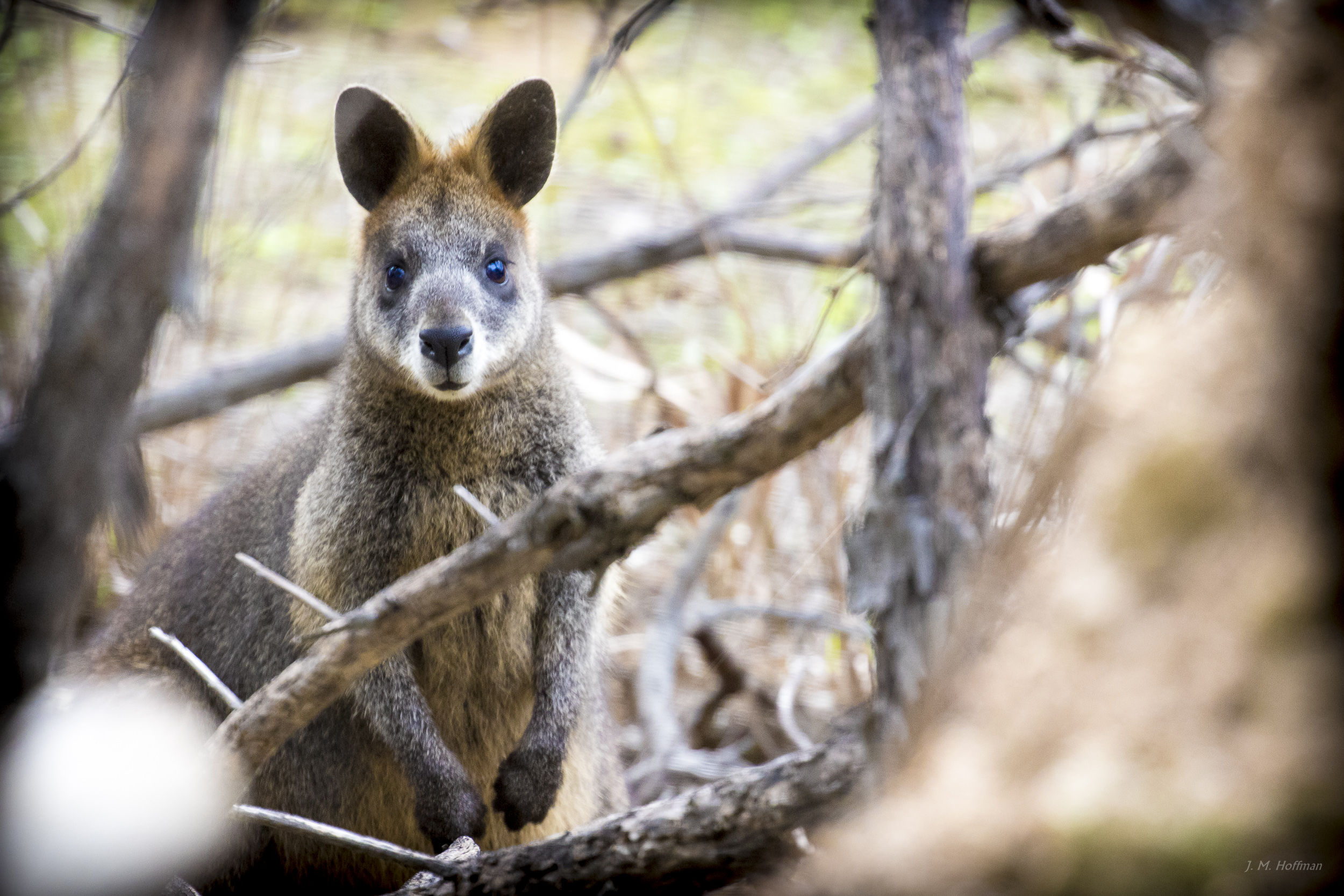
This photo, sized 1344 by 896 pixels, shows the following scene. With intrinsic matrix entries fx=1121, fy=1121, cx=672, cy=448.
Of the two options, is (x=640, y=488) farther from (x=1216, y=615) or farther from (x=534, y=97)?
(x=534, y=97)

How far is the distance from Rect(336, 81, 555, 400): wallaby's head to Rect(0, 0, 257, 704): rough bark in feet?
2.67

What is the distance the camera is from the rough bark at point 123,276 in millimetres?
2715

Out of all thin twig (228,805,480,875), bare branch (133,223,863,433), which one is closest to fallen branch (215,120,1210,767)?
thin twig (228,805,480,875)

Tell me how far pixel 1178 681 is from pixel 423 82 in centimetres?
654

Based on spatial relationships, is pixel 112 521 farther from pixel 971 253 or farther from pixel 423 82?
pixel 423 82

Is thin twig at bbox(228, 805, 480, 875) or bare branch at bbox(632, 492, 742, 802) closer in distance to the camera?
thin twig at bbox(228, 805, 480, 875)

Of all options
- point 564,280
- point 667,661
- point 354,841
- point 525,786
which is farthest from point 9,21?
point 667,661

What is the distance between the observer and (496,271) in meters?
3.80

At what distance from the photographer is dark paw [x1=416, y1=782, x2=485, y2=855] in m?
3.44

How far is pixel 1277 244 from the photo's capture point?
151 centimetres

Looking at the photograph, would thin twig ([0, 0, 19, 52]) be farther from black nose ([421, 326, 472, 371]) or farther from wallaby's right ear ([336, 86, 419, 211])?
black nose ([421, 326, 472, 371])

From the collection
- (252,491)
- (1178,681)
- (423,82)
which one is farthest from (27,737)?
(423,82)

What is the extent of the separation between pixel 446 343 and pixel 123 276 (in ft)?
2.94
